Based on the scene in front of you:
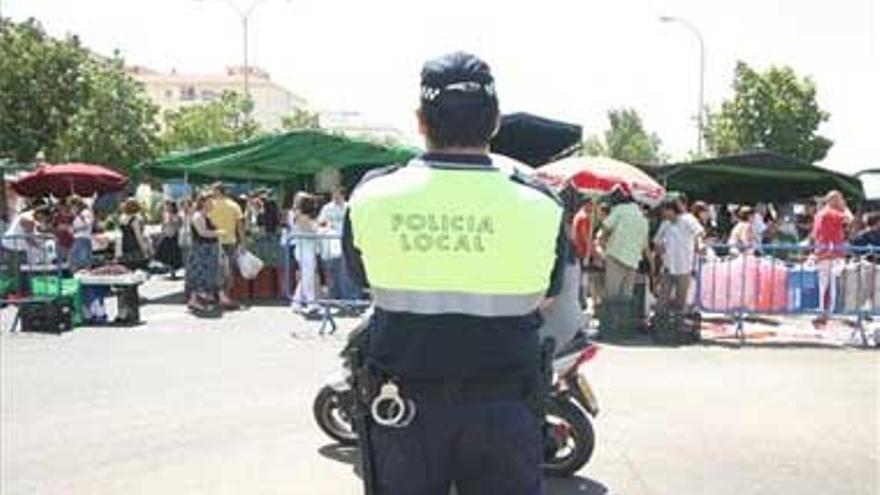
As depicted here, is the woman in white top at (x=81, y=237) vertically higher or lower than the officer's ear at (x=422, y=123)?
lower

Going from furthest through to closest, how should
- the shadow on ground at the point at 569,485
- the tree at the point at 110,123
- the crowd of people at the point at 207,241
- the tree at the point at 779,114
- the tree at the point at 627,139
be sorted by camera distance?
the tree at the point at 627,139
the tree at the point at 779,114
the tree at the point at 110,123
the crowd of people at the point at 207,241
the shadow on ground at the point at 569,485

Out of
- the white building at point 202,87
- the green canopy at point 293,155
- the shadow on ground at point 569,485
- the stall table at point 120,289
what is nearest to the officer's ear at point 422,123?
the shadow on ground at point 569,485

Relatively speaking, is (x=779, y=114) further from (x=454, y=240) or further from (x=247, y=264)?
(x=454, y=240)

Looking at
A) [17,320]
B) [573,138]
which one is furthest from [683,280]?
[17,320]

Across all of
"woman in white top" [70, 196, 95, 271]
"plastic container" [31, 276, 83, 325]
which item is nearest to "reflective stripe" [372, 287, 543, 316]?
"plastic container" [31, 276, 83, 325]

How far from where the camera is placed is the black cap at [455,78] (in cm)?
311

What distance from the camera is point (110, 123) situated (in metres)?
48.8

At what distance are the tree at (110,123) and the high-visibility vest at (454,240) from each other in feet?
152

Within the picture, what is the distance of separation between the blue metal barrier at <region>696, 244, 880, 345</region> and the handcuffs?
1093cm

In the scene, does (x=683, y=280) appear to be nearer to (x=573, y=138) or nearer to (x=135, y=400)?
(x=573, y=138)

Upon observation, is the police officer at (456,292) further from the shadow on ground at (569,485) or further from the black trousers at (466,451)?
the shadow on ground at (569,485)

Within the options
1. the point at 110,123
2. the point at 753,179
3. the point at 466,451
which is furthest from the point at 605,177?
the point at 110,123

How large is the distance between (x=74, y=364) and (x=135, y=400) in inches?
86.7

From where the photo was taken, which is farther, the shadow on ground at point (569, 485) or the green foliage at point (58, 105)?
the green foliage at point (58, 105)
